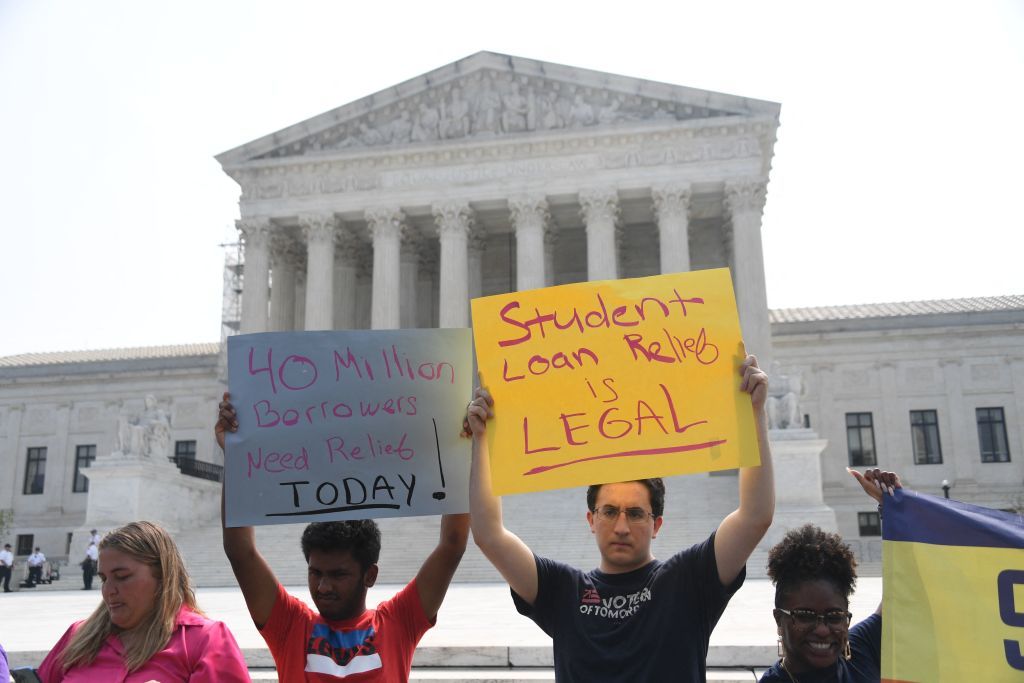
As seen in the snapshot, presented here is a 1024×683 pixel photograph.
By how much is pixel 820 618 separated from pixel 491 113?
38675 millimetres

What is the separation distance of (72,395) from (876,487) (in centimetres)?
5721

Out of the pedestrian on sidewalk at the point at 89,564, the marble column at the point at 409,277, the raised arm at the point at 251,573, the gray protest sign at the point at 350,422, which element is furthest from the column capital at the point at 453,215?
the raised arm at the point at 251,573

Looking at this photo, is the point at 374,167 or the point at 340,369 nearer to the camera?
the point at 340,369

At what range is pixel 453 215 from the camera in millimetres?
39812

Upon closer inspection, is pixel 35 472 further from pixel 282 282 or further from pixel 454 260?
pixel 454 260

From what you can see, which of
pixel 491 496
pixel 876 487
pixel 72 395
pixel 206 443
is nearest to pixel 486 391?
pixel 491 496

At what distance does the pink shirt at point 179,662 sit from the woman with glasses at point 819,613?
7.58 feet

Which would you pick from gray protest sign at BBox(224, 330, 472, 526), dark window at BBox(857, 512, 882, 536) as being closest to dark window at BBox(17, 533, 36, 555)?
dark window at BBox(857, 512, 882, 536)

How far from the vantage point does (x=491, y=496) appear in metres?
4.16

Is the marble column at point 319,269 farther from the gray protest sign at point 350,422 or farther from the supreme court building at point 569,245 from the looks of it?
the gray protest sign at point 350,422

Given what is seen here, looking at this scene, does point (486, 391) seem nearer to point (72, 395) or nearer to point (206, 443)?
point (206, 443)

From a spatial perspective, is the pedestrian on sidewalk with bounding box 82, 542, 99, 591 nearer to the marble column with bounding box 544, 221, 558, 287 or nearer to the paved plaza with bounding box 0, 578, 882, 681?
the paved plaza with bounding box 0, 578, 882, 681

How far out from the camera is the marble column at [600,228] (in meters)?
37.8

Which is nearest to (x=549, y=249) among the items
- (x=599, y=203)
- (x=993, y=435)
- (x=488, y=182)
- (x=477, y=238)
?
(x=477, y=238)
